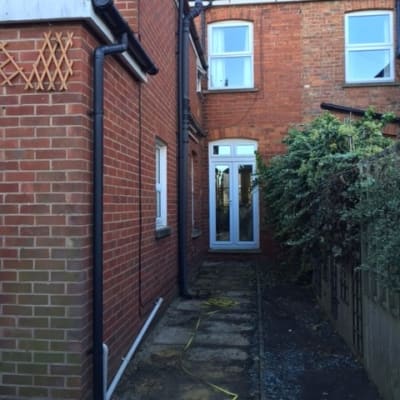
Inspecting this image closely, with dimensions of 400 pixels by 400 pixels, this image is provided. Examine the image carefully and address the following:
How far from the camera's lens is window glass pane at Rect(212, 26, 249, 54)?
1170 centimetres

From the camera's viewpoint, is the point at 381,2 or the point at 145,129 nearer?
the point at 145,129

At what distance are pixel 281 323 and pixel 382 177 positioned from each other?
318 centimetres

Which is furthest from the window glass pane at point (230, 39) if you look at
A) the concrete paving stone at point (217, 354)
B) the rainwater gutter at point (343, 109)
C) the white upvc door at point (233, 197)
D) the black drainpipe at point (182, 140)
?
the concrete paving stone at point (217, 354)

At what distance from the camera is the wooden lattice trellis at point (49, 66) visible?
349 centimetres

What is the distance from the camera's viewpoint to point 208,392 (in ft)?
13.6

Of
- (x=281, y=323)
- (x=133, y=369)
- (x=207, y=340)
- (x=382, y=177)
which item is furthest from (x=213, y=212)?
(x=382, y=177)

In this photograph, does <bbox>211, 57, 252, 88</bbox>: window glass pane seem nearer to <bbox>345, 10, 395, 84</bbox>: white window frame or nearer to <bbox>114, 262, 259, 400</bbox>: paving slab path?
<bbox>345, 10, 395, 84</bbox>: white window frame

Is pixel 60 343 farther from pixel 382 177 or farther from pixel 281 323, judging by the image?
pixel 281 323

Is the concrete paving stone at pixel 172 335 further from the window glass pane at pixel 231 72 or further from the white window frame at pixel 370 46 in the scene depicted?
the white window frame at pixel 370 46

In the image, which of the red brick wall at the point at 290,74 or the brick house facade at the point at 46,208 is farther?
the red brick wall at the point at 290,74

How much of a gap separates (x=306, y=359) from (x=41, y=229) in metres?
3.09

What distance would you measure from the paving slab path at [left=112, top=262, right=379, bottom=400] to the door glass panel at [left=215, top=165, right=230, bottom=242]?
13.4 ft

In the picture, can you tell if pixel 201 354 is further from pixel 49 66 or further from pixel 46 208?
pixel 49 66

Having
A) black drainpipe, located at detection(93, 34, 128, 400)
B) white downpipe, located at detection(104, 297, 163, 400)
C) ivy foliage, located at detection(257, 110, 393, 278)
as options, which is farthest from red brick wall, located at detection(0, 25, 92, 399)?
ivy foliage, located at detection(257, 110, 393, 278)
